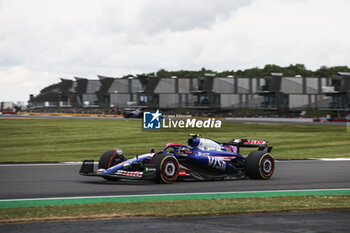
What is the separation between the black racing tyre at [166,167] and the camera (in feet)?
41.5

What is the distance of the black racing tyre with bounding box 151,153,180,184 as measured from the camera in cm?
1265

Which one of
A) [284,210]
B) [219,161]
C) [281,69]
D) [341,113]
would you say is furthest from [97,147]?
[281,69]

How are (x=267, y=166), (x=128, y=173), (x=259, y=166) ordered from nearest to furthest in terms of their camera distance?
(x=128, y=173), (x=259, y=166), (x=267, y=166)

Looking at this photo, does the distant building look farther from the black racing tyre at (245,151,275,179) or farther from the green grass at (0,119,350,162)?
the black racing tyre at (245,151,275,179)

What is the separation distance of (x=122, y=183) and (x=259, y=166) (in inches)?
143

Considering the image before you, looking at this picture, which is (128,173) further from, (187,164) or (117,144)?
(117,144)

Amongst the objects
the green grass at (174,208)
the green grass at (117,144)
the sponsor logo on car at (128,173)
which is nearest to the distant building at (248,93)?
the green grass at (117,144)

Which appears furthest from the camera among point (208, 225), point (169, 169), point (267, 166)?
point (267, 166)

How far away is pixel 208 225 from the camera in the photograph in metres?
7.68

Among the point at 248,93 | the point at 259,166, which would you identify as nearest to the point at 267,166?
the point at 259,166

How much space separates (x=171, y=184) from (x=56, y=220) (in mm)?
5151

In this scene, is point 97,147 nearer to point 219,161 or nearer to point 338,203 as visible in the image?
point 219,161

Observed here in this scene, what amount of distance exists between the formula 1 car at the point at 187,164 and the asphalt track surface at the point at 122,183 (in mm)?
240

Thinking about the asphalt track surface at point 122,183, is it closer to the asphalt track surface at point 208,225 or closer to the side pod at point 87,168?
the side pod at point 87,168
